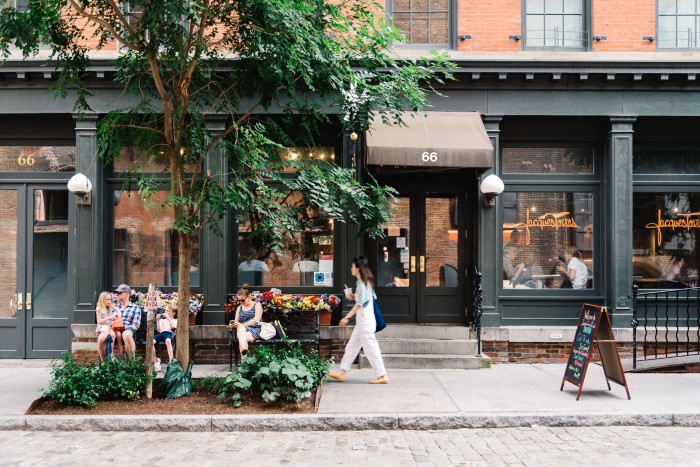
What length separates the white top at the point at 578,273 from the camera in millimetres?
11281

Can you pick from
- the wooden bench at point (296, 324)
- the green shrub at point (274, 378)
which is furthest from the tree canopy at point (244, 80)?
the wooden bench at point (296, 324)

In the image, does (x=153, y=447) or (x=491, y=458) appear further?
(x=153, y=447)

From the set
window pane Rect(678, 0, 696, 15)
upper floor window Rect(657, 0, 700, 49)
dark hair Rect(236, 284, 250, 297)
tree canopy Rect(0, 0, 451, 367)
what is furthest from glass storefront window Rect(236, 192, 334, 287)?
window pane Rect(678, 0, 696, 15)

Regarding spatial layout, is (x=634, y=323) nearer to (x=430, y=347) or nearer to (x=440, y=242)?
(x=430, y=347)

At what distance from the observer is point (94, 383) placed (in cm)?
778

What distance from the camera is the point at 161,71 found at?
8680 mm

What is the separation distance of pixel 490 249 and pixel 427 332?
76.0 inches

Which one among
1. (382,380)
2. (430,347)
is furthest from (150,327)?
(430,347)

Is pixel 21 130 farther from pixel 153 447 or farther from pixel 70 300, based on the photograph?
pixel 153 447

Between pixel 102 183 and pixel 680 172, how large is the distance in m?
11.0

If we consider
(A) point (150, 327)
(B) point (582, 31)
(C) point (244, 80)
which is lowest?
(A) point (150, 327)

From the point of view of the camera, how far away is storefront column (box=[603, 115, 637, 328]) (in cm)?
1076

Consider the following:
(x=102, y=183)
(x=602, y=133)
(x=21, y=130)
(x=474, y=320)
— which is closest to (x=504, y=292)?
(x=474, y=320)

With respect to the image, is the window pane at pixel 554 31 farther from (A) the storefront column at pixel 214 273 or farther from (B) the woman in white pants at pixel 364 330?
(A) the storefront column at pixel 214 273
